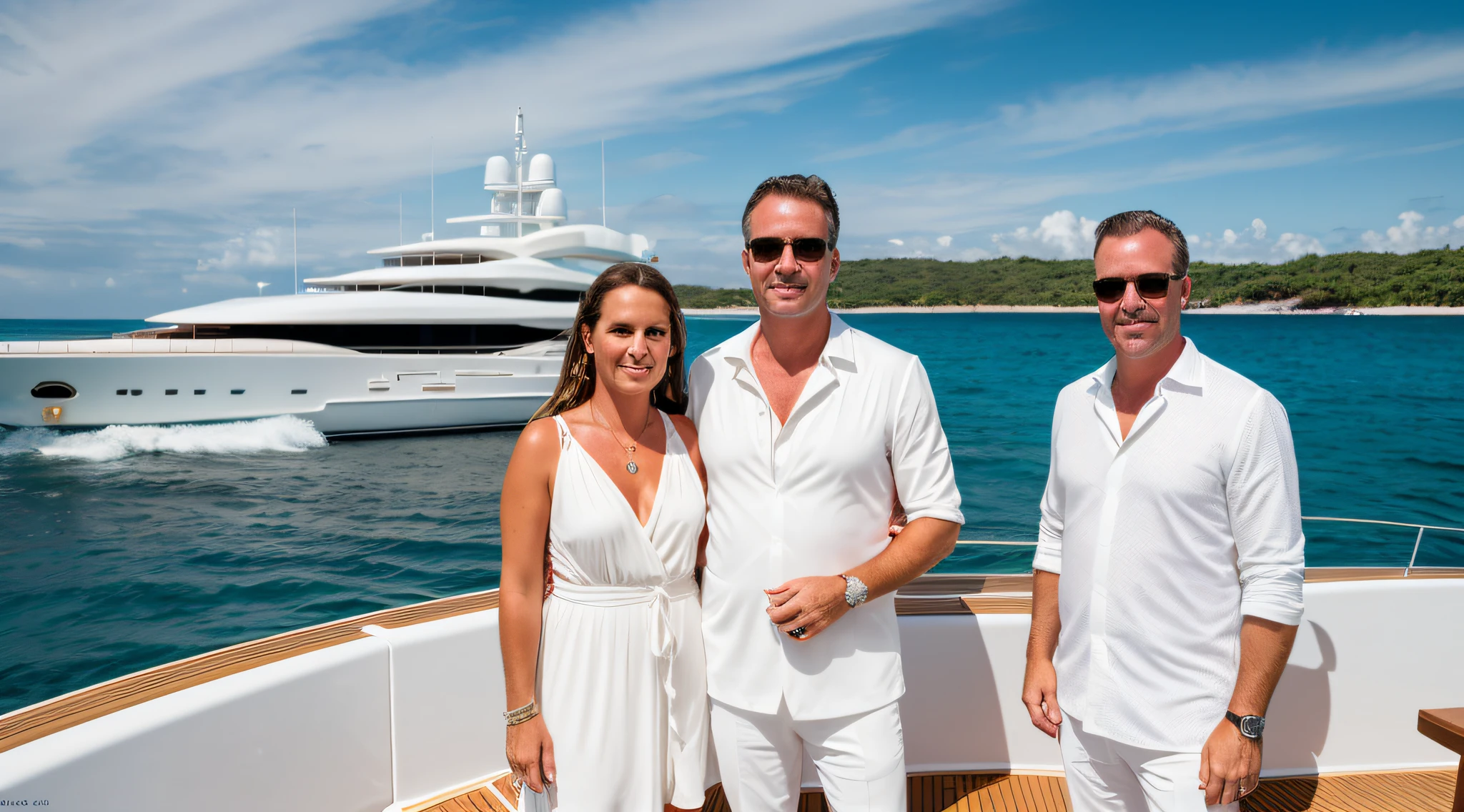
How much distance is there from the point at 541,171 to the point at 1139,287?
24110 millimetres

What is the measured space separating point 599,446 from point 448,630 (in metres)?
1.03

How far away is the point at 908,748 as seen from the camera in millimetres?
2719

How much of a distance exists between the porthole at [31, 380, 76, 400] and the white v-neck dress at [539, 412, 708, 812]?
1888 centimetres

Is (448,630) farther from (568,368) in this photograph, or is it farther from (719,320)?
(719,320)

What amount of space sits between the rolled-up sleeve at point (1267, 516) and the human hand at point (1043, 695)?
1.62 feet

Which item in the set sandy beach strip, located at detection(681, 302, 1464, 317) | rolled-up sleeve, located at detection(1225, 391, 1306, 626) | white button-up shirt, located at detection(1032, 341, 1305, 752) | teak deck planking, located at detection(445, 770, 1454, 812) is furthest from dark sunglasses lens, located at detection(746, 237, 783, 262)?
sandy beach strip, located at detection(681, 302, 1464, 317)

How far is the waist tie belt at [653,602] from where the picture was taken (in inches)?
70.6

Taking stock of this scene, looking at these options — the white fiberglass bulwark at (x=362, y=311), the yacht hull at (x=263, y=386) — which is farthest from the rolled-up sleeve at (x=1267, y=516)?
the white fiberglass bulwark at (x=362, y=311)

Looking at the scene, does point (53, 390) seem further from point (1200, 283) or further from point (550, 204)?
point (1200, 283)

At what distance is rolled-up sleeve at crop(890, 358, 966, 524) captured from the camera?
1813mm

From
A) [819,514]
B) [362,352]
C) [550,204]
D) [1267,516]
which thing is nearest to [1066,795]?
[1267,516]

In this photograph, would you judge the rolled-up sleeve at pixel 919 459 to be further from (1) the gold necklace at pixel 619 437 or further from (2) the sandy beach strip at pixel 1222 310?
(2) the sandy beach strip at pixel 1222 310

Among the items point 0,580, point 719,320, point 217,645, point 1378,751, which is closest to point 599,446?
point 1378,751

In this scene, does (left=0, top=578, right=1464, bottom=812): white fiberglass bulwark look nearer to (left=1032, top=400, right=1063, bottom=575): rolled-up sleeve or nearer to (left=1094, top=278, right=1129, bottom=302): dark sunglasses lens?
(left=1032, top=400, right=1063, bottom=575): rolled-up sleeve
